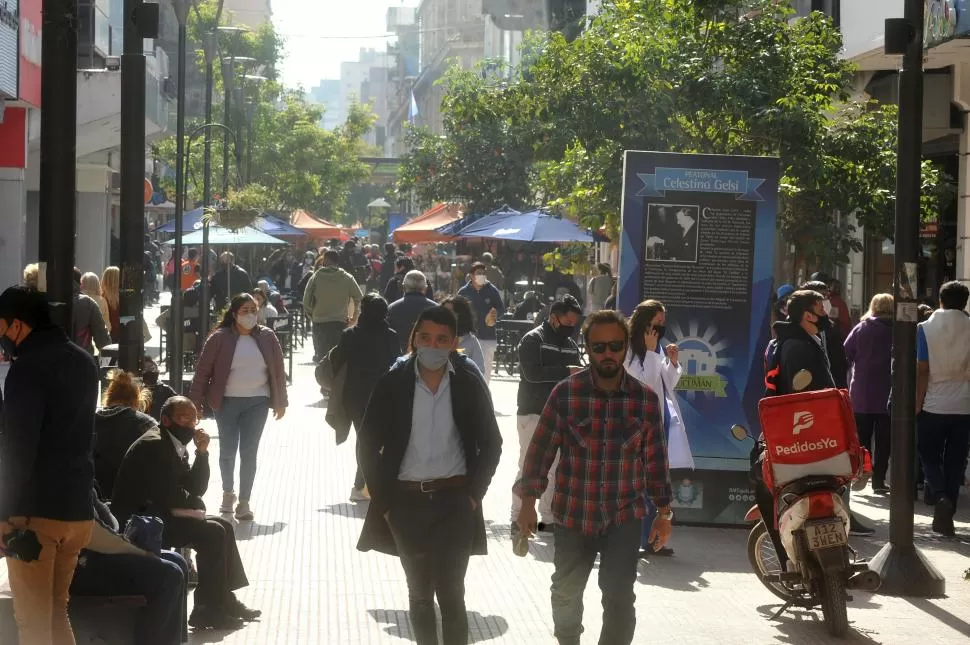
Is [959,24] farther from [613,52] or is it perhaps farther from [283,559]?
[283,559]

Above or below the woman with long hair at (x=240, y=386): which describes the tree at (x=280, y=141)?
above

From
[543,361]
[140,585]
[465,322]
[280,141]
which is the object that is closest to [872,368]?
[465,322]

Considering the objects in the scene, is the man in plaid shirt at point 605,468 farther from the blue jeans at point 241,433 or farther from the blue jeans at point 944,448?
the blue jeans at point 944,448

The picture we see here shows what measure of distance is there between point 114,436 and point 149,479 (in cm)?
37

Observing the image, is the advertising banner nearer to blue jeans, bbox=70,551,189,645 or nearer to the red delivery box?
the red delivery box

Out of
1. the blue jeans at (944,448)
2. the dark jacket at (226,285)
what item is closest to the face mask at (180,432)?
the blue jeans at (944,448)

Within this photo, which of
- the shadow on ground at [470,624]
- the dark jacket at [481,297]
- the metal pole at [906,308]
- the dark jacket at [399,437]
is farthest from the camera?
the dark jacket at [481,297]

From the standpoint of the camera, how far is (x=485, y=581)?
32.8ft

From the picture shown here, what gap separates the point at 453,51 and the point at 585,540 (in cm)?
10018

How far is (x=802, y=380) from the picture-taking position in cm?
1030

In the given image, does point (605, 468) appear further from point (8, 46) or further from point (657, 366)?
point (8, 46)

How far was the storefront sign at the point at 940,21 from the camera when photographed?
47.1ft

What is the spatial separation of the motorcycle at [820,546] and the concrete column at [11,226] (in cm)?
1562

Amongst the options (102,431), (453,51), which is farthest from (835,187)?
(453,51)
